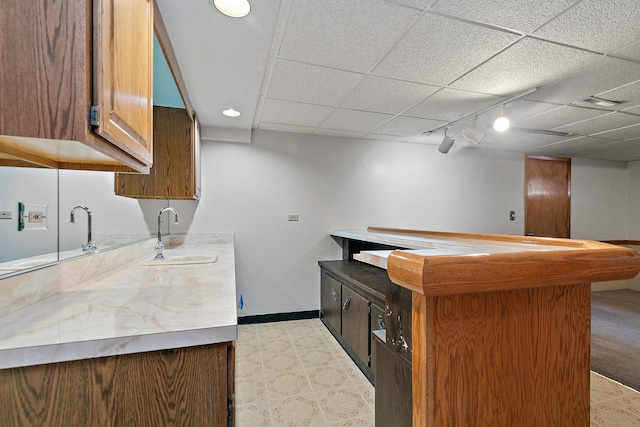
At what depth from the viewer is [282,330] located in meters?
3.21

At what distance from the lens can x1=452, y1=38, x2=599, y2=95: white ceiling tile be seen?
1759 mm

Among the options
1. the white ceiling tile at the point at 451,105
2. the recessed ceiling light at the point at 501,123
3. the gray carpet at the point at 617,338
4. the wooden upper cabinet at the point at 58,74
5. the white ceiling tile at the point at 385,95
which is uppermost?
the white ceiling tile at the point at 385,95

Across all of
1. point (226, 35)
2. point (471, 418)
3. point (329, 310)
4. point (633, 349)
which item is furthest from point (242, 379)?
point (633, 349)

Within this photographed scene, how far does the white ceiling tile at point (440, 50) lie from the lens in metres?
1.58

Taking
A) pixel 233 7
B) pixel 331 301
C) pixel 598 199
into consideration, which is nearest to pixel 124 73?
pixel 233 7

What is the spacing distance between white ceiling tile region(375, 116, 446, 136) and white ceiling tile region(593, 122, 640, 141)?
6.78 feet

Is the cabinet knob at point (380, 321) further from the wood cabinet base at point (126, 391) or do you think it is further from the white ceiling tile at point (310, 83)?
the white ceiling tile at point (310, 83)

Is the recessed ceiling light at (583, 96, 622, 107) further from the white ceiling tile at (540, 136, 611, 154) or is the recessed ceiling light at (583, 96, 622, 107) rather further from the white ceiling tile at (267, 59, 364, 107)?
the white ceiling tile at (267, 59, 364, 107)

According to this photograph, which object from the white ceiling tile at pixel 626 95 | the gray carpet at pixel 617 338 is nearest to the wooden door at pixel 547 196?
the gray carpet at pixel 617 338

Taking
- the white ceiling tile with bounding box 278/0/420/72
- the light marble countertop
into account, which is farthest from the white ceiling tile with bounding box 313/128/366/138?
the light marble countertop

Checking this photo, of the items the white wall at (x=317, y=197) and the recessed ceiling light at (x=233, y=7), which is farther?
the white wall at (x=317, y=197)

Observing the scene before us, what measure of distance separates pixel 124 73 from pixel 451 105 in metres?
2.55

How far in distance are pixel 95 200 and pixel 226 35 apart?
4.03 ft

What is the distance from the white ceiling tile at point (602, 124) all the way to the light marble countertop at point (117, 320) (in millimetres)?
3849
